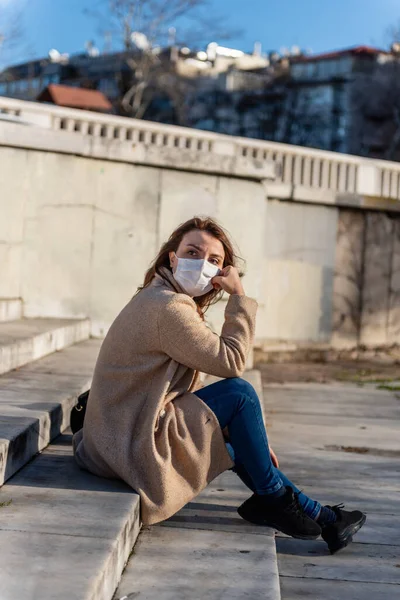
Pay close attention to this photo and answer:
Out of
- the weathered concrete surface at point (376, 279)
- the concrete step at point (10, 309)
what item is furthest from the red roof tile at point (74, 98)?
the concrete step at point (10, 309)

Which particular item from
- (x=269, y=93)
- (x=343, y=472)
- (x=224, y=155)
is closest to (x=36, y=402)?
(x=343, y=472)

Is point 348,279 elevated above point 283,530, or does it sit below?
above

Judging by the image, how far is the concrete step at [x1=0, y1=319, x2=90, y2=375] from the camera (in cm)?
541

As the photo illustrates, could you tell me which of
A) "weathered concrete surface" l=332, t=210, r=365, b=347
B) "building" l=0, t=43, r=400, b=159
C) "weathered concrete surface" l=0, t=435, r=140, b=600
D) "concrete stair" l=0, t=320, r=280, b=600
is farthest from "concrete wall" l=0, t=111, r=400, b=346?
"building" l=0, t=43, r=400, b=159

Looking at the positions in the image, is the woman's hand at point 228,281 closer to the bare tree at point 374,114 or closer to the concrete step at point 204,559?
the concrete step at point 204,559

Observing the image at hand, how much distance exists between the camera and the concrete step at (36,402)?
3613 millimetres

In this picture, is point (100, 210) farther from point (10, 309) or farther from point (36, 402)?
point (36, 402)

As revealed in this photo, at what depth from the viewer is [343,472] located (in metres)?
4.98

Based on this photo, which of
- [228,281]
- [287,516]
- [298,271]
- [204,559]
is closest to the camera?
[204,559]

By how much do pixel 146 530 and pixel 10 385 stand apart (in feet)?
5.40

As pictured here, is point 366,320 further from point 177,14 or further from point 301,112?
point 301,112

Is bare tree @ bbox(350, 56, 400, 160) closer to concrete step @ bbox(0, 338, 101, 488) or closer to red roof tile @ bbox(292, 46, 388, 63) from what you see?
red roof tile @ bbox(292, 46, 388, 63)

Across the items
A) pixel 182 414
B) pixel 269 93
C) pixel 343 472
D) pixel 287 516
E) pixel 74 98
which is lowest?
pixel 343 472

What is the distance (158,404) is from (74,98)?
133ft
